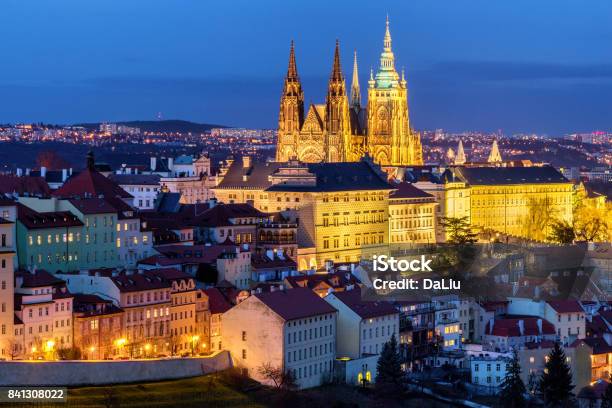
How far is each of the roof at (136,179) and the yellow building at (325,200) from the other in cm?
493

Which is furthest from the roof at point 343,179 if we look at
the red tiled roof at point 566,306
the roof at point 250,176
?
the red tiled roof at point 566,306

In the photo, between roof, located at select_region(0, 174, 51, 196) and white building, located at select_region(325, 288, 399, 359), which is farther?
roof, located at select_region(0, 174, 51, 196)

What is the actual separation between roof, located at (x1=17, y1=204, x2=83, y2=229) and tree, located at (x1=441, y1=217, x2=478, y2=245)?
35.1 meters

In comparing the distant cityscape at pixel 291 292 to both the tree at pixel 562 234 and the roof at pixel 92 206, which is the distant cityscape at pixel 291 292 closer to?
the roof at pixel 92 206

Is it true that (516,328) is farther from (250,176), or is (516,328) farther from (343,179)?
(250,176)

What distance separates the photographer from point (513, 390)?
218 feet

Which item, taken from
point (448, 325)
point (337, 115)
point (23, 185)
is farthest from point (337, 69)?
point (448, 325)

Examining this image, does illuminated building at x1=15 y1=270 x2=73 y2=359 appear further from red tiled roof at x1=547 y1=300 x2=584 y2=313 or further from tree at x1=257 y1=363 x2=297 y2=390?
red tiled roof at x1=547 y1=300 x2=584 y2=313

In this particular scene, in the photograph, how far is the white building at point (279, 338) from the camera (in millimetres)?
65500

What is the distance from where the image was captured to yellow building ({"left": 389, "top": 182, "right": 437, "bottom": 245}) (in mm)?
114812

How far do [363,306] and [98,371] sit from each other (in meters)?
14.7

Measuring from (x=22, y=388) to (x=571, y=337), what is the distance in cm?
2689

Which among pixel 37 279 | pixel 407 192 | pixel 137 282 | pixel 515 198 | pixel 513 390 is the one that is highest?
pixel 515 198

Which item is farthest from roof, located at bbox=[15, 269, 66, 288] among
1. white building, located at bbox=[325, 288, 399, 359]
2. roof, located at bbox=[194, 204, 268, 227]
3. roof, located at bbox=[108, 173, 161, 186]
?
roof, located at bbox=[108, 173, 161, 186]
